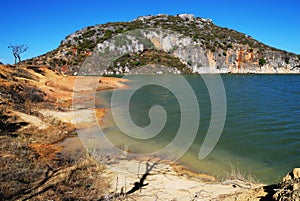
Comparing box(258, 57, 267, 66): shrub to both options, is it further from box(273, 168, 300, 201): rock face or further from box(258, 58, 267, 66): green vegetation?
box(273, 168, 300, 201): rock face

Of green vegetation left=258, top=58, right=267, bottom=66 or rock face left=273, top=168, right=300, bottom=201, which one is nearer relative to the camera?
rock face left=273, top=168, right=300, bottom=201

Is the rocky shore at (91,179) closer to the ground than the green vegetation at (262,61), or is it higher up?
closer to the ground

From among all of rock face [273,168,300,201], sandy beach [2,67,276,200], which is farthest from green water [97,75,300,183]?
rock face [273,168,300,201]

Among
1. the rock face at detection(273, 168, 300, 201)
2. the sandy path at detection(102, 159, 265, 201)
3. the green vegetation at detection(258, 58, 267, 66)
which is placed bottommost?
the sandy path at detection(102, 159, 265, 201)

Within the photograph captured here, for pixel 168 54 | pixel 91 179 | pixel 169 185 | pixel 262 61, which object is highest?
pixel 168 54

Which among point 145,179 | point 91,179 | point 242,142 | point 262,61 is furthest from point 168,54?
point 91,179

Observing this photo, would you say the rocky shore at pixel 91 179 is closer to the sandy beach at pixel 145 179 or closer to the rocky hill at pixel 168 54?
the sandy beach at pixel 145 179

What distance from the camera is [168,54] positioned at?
296 feet

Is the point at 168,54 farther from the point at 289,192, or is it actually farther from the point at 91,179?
the point at 289,192

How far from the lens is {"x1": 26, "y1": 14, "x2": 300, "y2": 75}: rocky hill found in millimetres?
83175

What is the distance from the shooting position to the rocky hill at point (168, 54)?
3275 inches

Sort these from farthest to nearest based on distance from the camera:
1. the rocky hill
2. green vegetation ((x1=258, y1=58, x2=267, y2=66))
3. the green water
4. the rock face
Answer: green vegetation ((x1=258, y1=58, x2=267, y2=66)) < the rocky hill < the green water < the rock face

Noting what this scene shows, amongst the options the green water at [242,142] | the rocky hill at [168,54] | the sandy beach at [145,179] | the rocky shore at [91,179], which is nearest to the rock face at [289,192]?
the rocky shore at [91,179]

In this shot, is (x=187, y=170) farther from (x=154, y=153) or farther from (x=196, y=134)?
(x=196, y=134)
